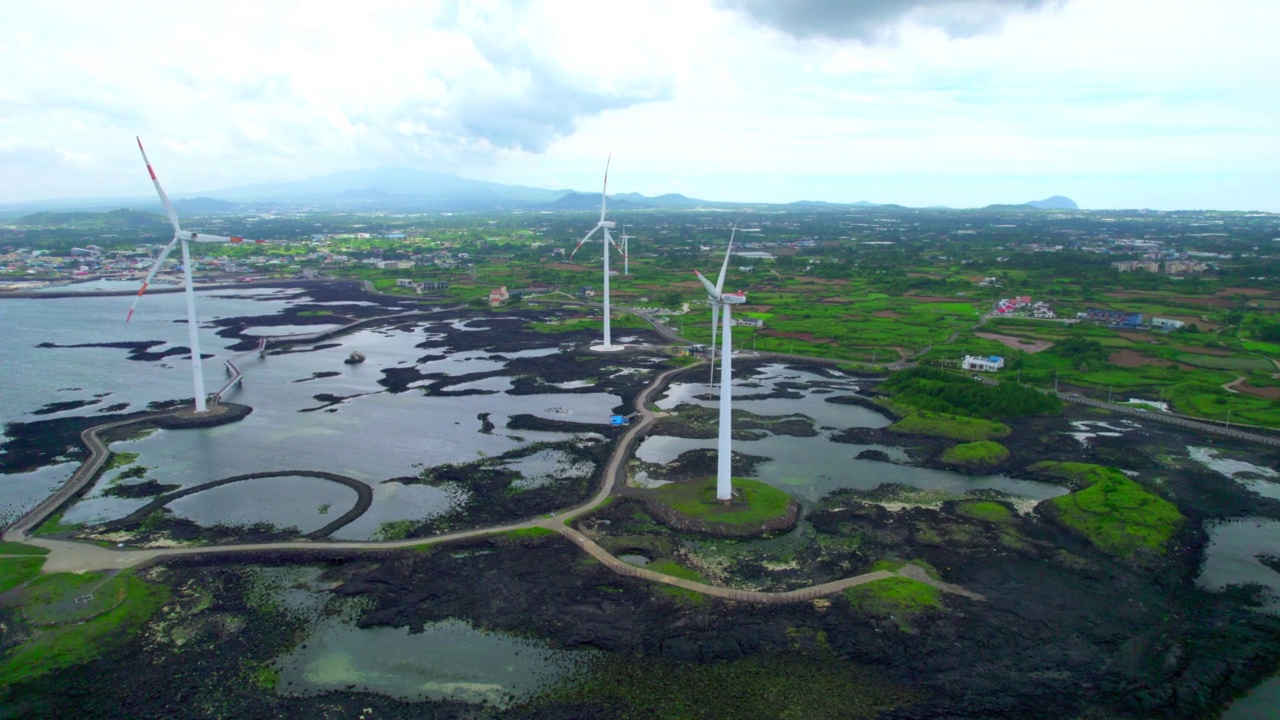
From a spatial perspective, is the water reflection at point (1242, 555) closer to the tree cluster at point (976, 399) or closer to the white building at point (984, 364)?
the tree cluster at point (976, 399)

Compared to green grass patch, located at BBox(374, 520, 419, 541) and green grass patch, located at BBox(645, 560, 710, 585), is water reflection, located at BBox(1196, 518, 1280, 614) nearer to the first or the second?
green grass patch, located at BBox(645, 560, 710, 585)

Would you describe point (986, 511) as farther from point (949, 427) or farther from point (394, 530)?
point (394, 530)

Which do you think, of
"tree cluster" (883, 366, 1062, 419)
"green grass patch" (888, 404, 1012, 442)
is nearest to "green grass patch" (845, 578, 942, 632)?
"green grass patch" (888, 404, 1012, 442)

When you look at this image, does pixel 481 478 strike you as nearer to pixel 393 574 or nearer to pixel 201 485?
pixel 393 574

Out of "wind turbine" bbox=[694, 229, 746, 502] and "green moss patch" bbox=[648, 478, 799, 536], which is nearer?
"wind turbine" bbox=[694, 229, 746, 502]

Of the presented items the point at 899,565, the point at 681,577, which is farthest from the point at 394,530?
the point at 899,565

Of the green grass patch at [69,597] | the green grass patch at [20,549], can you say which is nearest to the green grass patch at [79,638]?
the green grass patch at [69,597]
